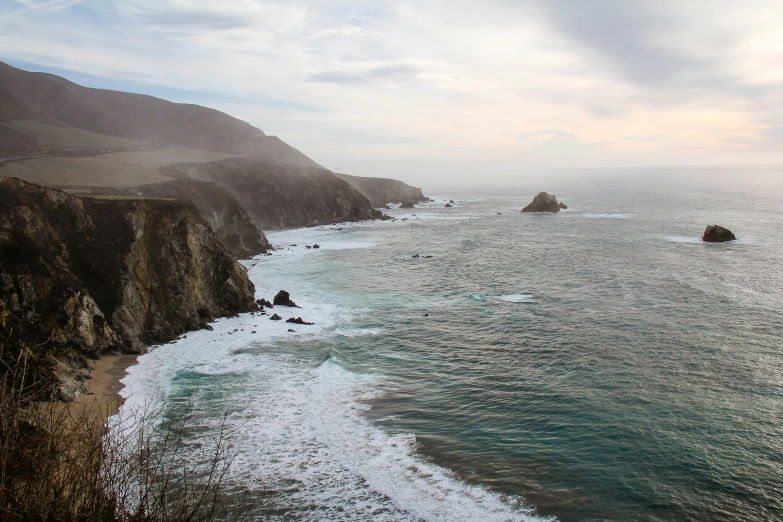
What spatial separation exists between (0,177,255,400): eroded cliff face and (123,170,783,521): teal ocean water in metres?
3.24

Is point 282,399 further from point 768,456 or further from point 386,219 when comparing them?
point 386,219

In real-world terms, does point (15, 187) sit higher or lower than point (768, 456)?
higher

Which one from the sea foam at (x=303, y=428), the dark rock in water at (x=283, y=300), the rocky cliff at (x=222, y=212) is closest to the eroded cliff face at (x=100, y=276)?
the dark rock in water at (x=283, y=300)

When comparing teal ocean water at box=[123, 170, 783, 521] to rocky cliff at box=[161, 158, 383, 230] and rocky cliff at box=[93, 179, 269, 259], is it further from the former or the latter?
rocky cliff at box=[161, 158, 383, 230]

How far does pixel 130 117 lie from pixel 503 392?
18917 cm

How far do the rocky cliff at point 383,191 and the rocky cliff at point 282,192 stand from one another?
38.4 metres

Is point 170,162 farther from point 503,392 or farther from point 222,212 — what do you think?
point 503,392

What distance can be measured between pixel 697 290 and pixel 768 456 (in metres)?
32.9

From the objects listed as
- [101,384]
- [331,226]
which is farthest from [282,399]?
[331,226]

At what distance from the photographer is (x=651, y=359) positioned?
1388 inches

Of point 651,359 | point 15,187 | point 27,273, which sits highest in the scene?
point 15,187

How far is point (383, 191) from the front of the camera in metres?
182

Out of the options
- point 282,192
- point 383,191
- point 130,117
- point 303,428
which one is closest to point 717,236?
point 303,428

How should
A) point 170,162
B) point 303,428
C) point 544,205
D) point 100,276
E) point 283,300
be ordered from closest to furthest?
1. point 303,428
2. point 100,276
3. point 283,300
4. point 170,162
5. point 544,205
